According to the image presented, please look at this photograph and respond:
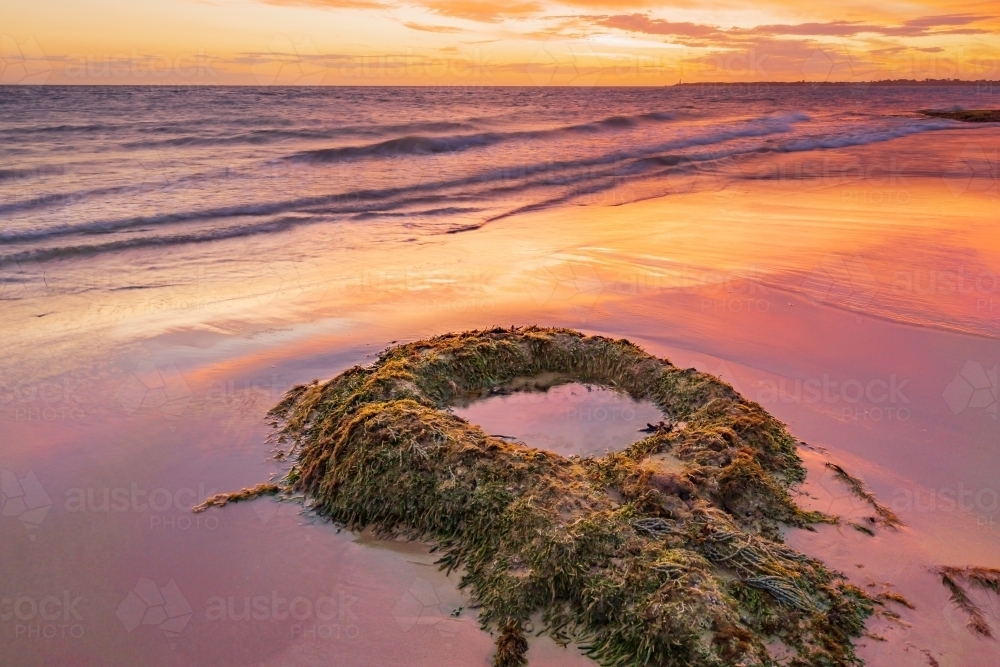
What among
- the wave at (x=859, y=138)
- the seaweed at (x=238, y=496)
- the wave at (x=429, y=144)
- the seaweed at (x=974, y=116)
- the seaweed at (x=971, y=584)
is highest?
the seaweed at (x=974, y=116)

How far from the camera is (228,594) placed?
338cm

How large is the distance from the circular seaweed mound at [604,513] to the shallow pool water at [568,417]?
0.18 meters

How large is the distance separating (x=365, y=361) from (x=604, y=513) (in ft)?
10.2

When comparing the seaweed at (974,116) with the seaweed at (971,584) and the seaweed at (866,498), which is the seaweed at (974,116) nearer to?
the seaweed at (866,498)

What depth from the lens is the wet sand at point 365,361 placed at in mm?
3188

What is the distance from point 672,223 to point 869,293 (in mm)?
4624

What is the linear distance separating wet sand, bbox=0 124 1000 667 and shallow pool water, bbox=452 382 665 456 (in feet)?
3.48

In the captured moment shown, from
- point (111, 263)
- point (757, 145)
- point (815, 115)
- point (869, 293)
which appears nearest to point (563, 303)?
point (869, 293)

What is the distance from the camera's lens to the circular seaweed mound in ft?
9.43

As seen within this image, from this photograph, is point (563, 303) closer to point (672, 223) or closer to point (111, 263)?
point (672, 223)

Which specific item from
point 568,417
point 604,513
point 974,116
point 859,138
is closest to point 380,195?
point 568,417

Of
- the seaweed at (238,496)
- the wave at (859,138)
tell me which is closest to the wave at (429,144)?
the wave at (859,138)

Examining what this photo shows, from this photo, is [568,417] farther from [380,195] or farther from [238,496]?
[380,195]

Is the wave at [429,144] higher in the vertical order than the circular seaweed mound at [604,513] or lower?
higher
